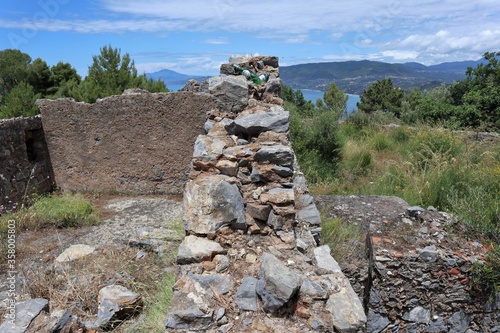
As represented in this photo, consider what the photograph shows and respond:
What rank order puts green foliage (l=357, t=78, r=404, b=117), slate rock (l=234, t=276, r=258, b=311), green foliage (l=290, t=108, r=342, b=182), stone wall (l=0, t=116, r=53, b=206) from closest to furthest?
slate rock (l=234, t=276, r=258, b=311), stone wall (l=0, t=116, r=53, b=206), green foliage (l=290, t=108, r=342, b=182), green foliage (l=357, t=78, r=404, b=117)

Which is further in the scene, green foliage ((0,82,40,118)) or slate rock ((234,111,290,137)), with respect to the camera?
green foliage ((0,82,40,118))

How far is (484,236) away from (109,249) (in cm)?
388

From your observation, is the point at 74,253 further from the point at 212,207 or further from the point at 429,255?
the point at 429,255

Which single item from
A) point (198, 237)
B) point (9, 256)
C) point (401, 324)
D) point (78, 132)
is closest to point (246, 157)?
point (198, 237)

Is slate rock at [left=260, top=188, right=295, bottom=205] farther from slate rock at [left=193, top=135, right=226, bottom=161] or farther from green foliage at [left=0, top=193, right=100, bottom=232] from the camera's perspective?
green foliage at [left=0, top=193, right=100, bottom=232]

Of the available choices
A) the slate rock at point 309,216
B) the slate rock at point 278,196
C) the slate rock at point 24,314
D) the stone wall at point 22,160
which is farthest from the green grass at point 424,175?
the stone wall at point 22,160

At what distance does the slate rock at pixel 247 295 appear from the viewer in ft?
6.10

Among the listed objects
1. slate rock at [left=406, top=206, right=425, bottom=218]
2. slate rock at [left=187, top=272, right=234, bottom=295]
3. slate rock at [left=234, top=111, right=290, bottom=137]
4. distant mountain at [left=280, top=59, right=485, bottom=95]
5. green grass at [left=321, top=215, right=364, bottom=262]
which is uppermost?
distant mountain at [left=280, top=59, right=485, bottom=95]

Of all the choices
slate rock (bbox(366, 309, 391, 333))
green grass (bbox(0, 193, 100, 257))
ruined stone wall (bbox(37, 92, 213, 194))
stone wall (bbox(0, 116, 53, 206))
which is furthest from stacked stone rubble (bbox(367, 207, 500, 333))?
stone wall (bbox(0, 116, 53, 206))

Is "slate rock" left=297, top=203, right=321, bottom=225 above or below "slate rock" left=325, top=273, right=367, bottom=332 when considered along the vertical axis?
above

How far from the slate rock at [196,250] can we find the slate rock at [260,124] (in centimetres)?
133

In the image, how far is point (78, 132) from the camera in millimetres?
6375

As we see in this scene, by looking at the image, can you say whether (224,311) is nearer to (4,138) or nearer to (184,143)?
(184,143)

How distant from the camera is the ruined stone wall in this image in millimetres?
6078
